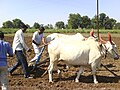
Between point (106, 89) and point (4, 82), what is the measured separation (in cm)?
327

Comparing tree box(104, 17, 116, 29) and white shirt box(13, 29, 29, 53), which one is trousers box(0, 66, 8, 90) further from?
tree box(104, 17, 116, 29)

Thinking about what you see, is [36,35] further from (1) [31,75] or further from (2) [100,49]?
(2) [100,49]

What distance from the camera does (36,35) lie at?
1351 cm

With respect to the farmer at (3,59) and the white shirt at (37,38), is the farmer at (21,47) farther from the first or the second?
the farmer at (3,59)

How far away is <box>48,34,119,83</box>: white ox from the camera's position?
38.4 feet

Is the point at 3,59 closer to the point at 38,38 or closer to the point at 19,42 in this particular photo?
the point at 19,42

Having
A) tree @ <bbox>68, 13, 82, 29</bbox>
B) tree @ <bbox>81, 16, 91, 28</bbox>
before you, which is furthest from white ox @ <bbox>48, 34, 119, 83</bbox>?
tree @ <bbox>68, 13, 82, 29</bbox>

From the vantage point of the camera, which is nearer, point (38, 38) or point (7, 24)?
point (38, 38)

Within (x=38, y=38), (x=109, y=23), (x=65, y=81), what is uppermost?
(x=38, y=38)

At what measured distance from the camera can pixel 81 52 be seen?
11688mm

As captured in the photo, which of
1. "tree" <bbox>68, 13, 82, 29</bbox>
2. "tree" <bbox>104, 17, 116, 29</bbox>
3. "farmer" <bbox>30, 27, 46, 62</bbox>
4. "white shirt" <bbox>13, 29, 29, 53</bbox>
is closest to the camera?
"white shirt" <bbox>13, 29, 29, 53</bbox>

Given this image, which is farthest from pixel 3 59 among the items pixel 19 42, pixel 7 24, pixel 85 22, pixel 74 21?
pixel 7 24

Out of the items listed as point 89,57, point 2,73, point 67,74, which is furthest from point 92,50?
point 2,73

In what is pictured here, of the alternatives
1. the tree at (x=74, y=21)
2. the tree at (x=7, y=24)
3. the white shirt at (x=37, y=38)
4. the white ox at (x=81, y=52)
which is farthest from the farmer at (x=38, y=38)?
the tree at (x=7, y=24)
